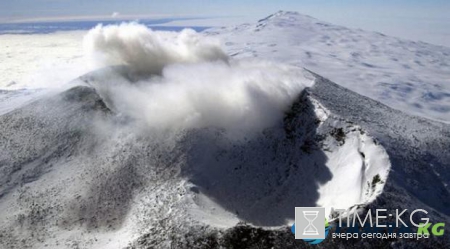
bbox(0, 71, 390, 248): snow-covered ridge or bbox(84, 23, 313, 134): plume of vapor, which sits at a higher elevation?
bbox(84, 23, 313, 134): plume of vapor

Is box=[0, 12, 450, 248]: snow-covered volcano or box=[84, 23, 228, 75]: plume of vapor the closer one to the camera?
box=[0, 12, 450, 248]: snow-covered volcano

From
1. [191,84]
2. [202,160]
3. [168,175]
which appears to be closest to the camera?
[168,175]

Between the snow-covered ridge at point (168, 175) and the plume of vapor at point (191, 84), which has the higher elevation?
the plume of vapor at point (191, 84)

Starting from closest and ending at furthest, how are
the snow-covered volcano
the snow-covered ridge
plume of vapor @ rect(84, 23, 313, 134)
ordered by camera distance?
→ the snow-covered volcano
the snow-covered ridge
plume of vapor @ rect(84, 23, 313, 134)

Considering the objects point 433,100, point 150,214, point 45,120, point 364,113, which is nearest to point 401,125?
point 364,113

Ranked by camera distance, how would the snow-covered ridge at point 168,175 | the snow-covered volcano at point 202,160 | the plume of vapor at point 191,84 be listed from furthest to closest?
the plume of vapor at point 191,84 → the snow-covered ridge at point 168,175 → the snow-covered volcano at point 202,160

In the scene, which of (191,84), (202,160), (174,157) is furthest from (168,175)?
(191,84)

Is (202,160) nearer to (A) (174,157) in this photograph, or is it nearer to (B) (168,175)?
(A) (174,157)

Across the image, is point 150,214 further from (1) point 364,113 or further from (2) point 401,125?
(2) point 401,125

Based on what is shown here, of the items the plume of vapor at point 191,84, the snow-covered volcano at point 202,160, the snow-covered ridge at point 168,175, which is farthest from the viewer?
the plume of vapor at point 191,84
